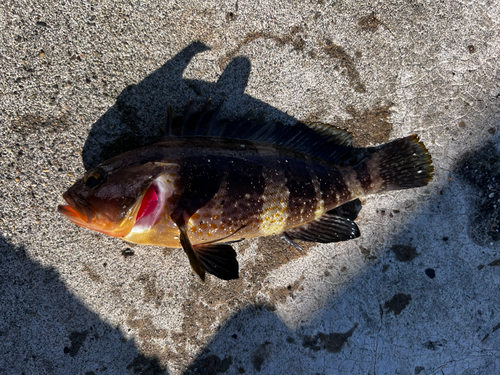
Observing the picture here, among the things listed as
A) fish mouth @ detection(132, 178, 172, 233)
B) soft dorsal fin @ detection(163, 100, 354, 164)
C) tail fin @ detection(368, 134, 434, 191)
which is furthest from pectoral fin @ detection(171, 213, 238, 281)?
tail fin @ detection(368, 134, 434, 191)

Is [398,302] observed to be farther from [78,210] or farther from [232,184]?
[78,210]

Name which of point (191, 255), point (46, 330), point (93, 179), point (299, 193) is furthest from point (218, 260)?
point (46, 330)

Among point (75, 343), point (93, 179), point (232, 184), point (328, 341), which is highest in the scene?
point (93, 179)

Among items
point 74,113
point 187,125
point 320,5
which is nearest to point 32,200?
point 74,113

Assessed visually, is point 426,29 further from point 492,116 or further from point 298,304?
point 298,304

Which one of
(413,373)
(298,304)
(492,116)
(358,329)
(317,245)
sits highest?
(492,116)
